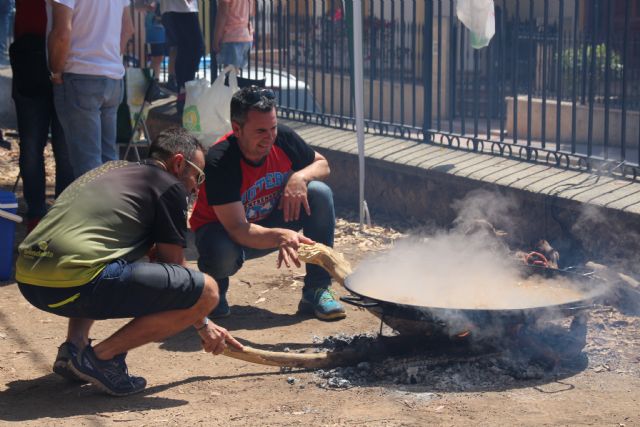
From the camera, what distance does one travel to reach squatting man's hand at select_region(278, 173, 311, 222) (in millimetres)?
5832

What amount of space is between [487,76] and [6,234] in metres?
3.79

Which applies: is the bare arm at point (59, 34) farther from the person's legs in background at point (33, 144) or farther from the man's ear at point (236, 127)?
the man's ear at point (236, 127)

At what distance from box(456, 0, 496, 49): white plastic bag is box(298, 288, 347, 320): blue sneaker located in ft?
8.18

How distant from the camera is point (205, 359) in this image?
17.6ft

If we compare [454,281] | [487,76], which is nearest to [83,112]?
[454,281]

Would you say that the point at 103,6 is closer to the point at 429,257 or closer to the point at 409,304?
the point at 429,257

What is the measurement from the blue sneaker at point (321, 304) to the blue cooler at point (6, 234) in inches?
79.9

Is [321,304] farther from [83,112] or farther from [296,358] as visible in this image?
[83,112]

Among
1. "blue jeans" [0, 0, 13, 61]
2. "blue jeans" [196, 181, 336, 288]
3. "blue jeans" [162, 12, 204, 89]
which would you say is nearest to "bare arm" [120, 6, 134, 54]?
"blue jeans" [196, 181, 336, 288]

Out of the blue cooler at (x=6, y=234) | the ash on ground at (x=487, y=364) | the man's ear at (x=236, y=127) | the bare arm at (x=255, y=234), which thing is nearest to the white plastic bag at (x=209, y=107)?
the blue cooler at (x=6, y=234)

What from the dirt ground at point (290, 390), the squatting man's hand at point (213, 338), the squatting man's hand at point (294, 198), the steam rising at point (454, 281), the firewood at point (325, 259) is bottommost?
the dirt ground at point (290, 390)

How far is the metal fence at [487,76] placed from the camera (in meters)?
7.28

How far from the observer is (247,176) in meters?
5.82

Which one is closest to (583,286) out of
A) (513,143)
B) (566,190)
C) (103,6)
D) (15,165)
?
(566,190)
